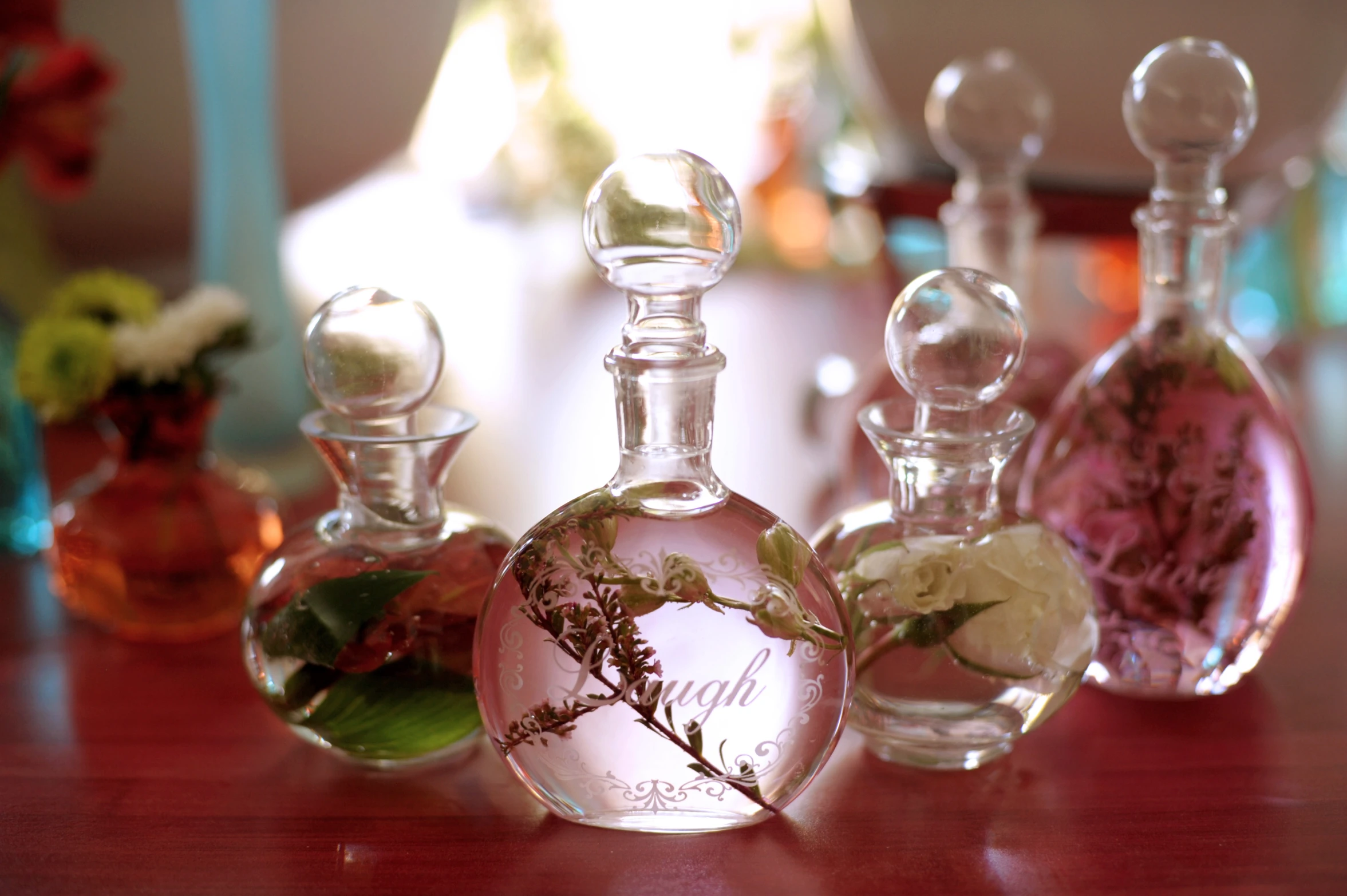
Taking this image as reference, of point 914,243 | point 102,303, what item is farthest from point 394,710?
point 914,243

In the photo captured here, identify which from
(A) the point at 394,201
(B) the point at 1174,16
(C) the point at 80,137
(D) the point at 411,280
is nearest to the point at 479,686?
(C) the point at 80,137

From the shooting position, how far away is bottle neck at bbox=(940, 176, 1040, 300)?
62 cm

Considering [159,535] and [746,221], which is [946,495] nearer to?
[159,535]

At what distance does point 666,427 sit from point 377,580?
4.4 inches

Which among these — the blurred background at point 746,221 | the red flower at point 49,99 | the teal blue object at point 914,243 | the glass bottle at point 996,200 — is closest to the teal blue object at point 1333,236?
the blurred background at point 746,221

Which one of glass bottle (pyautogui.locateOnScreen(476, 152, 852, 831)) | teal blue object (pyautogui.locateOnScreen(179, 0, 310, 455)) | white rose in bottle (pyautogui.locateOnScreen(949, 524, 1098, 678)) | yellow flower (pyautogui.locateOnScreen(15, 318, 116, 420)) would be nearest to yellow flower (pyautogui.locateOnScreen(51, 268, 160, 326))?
yellow flower (pyautogui.locateOnScreen(15, 318, 116, 420))

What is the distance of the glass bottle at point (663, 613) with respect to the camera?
1.25ft

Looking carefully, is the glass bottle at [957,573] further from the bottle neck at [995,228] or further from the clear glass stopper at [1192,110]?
the bottle neck at [995,228]

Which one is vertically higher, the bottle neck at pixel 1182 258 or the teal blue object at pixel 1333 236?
the bottle neck at pixel 1182 258

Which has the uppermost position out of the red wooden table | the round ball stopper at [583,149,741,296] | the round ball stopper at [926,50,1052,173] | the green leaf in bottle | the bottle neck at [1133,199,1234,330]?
the round ball stopper at [926,50,1052,173]

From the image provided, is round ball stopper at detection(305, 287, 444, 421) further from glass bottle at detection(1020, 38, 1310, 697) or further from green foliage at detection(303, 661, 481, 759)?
glass bottle at detection(1020, 38, 1310, 697)

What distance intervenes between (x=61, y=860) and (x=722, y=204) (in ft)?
0.93

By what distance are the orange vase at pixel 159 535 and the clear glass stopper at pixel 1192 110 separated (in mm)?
405

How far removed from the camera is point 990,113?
61 centimetres
